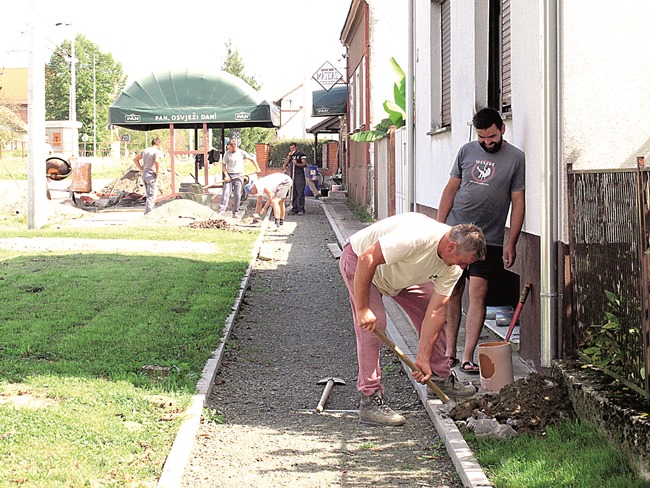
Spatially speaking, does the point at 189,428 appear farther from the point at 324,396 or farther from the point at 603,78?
the point at 603,78

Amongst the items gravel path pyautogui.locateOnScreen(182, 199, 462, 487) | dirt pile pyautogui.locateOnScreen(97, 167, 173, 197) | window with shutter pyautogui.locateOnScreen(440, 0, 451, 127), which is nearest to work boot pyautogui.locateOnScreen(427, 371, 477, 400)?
gravel path pyautogui.locateOnScreen(182, 199, 462, 487)

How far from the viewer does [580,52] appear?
689 cm

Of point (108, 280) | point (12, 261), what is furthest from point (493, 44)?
point (12, 261)

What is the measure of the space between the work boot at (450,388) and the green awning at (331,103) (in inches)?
1252

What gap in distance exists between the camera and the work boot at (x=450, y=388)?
7184 mm

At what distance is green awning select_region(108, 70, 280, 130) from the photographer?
94.0 feet

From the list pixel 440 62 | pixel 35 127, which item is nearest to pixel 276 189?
pixel 35 127

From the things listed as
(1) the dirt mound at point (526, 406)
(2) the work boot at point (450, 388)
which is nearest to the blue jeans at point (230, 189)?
(2) the work boot at point (450, 388)

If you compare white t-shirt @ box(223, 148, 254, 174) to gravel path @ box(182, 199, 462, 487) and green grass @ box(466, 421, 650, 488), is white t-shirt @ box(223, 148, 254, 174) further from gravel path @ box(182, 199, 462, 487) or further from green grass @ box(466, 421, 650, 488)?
green grass @ box(466, 421, 650, 488)

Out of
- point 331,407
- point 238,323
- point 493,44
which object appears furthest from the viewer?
point 238,323

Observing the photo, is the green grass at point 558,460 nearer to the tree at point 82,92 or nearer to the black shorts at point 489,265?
the black shorts at point 489,265

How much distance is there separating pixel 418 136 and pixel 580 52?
6.80 m

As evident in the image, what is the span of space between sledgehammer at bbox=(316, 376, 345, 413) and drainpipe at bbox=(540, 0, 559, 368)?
1.52 metres

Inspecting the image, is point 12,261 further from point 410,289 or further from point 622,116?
point 622,116
